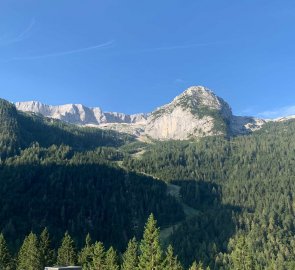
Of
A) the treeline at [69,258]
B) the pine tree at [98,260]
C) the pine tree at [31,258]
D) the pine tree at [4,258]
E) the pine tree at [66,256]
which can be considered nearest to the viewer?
the pine tree at [98,260]

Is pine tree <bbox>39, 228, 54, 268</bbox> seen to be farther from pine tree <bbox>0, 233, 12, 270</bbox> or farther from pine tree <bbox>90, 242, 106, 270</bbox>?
pine tree <bbox>90, 242, 106, 270</bbox>

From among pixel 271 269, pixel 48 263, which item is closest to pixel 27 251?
pixel 48 263

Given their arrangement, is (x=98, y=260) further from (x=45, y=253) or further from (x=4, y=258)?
(x=4, y=258)

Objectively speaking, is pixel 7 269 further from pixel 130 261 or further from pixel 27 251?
pixel 130 261

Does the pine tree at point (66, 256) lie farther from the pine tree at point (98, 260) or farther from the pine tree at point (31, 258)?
the pine tree at point (98, 260)

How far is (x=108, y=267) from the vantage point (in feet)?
419

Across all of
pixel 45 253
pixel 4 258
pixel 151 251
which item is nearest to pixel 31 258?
pixel 45 253

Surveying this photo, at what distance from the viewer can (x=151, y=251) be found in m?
104

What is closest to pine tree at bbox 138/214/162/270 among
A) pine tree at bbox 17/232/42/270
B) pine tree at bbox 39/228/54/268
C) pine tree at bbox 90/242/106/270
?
pine tree at bbox 90/242/106/270

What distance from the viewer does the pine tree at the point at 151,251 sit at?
103 meters

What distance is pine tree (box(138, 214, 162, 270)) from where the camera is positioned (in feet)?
337

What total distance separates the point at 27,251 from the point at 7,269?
12.3 m

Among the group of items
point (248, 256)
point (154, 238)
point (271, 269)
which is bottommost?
point (271, 269)

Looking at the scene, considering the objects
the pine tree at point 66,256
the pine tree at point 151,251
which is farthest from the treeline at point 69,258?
the pine tree at point 151,251
